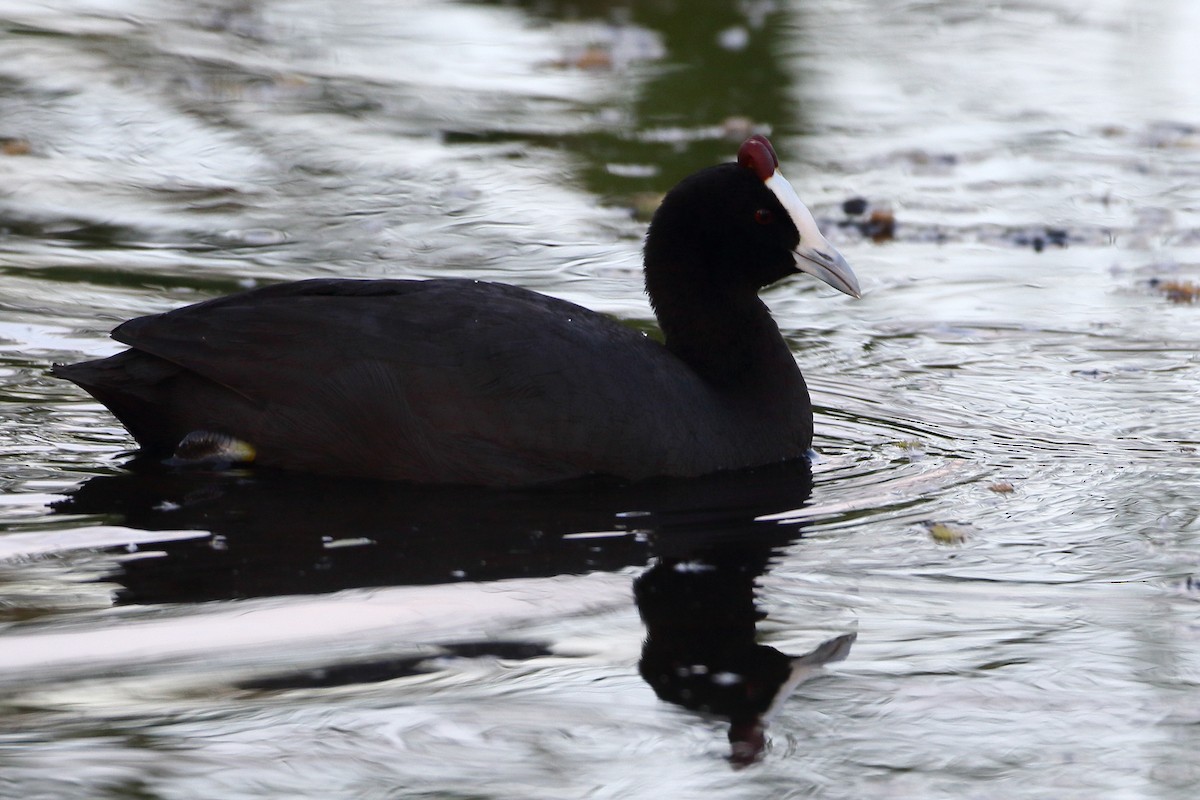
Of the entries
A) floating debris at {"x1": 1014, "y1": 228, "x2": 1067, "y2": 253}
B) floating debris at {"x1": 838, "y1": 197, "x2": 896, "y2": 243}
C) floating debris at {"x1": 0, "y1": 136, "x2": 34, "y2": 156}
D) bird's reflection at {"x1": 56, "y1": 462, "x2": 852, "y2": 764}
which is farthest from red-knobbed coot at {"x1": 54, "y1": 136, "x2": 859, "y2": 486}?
floating debris at {"x1": 0, "y1": 136, "x2": 34, "y2": 156}

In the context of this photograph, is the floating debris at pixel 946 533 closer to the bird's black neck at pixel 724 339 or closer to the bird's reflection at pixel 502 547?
the bird's reflection at pixel 502 547

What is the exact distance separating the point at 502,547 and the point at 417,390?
2.06 ft

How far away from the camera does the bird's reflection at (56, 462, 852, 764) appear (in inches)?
152

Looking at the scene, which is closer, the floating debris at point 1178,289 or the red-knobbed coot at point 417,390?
the red-knobbed coot at point 417,390

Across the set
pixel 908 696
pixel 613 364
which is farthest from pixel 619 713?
pixel 613 364

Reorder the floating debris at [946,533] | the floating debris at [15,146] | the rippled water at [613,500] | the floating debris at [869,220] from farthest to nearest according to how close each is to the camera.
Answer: the floating debris at [15,146]
the floating debris at [869,220]
the floating debris at [946,533]
the rippled water at [613,500]

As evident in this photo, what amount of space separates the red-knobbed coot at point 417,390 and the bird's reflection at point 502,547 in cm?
9

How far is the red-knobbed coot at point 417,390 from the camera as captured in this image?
16.6 ft

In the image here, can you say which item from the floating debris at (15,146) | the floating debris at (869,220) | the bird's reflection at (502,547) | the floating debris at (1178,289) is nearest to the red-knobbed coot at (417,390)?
the bird's reflection at (502,547)

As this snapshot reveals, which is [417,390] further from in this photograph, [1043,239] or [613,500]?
[1043,239]

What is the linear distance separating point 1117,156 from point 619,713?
23.8ft

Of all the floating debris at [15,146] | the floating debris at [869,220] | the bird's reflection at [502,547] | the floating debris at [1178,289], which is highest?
the floating debris at [15,146]

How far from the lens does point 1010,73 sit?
1241cm

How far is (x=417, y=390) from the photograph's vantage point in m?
5.04
